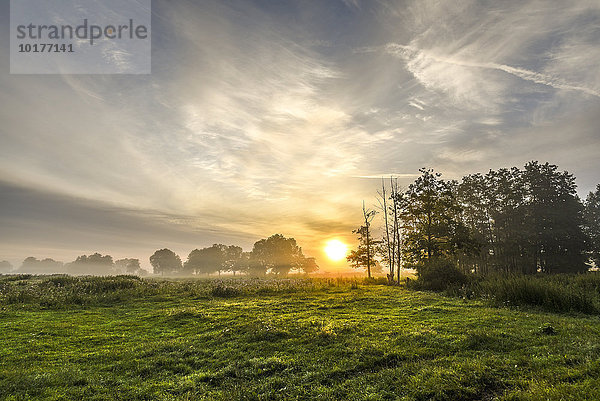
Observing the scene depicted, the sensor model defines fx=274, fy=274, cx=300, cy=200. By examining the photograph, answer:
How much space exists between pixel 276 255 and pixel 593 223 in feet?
323

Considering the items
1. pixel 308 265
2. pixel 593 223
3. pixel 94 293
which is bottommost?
pixel 308 265

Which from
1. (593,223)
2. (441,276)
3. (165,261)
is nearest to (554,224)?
(593,223)

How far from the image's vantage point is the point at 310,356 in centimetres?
1032

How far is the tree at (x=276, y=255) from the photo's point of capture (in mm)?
119688

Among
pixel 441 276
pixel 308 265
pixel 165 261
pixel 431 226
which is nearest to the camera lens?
pixel 441 276

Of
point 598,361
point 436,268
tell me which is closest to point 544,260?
point 436,268

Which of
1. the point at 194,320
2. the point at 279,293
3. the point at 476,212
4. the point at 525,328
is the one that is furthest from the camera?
the point at 476,212

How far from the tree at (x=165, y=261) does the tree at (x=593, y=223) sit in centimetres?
17833

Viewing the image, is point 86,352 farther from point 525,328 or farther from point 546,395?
point 525,328

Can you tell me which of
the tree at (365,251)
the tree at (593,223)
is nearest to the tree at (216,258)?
the tree at (365,251)

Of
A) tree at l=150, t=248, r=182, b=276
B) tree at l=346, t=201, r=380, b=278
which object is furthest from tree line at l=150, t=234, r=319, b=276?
tree at l=346, t=201, r=380, b=278

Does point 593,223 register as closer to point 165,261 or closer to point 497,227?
point 497,227

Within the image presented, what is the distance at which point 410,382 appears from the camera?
7652mm

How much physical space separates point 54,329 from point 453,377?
20.7 meters
